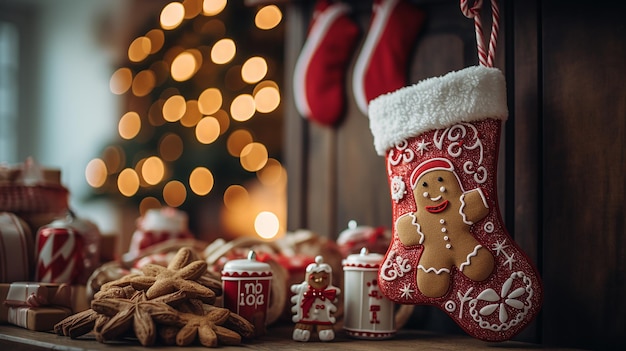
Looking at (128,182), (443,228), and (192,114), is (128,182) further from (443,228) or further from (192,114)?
(443,228)

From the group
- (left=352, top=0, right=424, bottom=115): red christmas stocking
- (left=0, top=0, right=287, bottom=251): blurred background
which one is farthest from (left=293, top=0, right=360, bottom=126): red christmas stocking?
(left=0, top=0, right=287, bottom=251): blurred background

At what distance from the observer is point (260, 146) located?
2.80m

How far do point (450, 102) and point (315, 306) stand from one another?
1.34 feet

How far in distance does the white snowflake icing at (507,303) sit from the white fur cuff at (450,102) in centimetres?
27

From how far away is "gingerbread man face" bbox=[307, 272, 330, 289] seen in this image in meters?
1.18

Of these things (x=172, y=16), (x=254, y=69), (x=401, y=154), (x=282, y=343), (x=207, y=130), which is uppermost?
(x=172, y=16)

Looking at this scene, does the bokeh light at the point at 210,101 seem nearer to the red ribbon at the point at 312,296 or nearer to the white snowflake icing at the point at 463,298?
the red ribbon at the point at 312,296

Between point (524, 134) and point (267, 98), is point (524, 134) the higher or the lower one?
the lower one

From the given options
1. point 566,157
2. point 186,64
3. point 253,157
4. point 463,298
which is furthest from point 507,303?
point 186,64

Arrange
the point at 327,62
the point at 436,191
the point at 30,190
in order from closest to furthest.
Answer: the point at 436,191, the point at 30,190, the point at 327,62

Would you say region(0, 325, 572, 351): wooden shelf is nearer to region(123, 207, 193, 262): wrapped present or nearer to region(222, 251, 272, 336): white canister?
region(222, 251, 272, 336): white canister

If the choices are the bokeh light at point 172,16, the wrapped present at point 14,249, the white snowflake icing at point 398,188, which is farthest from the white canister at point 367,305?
the bokeh light at point 172,16

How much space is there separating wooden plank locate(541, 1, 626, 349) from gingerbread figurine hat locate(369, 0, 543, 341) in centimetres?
13

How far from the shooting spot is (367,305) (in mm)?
1217
